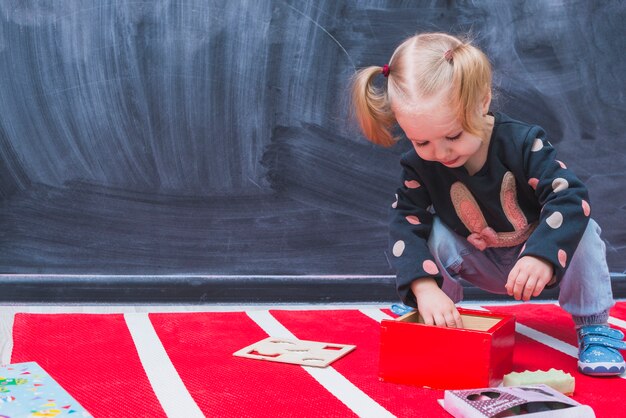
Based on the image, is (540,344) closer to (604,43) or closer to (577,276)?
(577,276)

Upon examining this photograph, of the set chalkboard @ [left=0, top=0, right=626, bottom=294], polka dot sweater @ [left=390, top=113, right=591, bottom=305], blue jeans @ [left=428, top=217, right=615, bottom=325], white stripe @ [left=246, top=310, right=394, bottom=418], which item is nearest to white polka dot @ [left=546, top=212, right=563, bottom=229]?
polka dot sweater @ [left=390, top=113, right=591, bottom=305]

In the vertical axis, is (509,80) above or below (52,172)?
above

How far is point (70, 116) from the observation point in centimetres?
142

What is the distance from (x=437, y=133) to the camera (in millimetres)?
979

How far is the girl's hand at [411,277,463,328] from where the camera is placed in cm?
99

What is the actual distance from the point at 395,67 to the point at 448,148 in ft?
0.48

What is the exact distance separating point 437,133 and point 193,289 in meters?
0.73

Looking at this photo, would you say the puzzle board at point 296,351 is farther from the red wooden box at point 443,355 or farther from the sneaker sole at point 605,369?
the sneaker sole at point 605,369

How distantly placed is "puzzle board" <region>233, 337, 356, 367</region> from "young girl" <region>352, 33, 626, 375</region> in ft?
0.47

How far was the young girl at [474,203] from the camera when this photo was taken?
981mm

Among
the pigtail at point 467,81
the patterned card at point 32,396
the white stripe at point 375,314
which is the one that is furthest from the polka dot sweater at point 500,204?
the patterned card at point 32,396

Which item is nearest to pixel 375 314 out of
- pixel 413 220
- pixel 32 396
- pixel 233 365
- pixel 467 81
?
pixel 413 220

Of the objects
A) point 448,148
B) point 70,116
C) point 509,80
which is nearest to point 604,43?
point 509,80

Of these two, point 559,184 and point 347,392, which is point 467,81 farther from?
point 347,392
